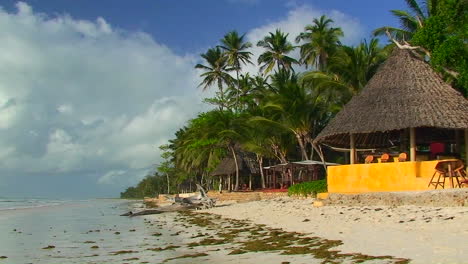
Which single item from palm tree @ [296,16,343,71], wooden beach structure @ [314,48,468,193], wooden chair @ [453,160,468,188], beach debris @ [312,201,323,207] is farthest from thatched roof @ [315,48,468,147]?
palm tree @ [296,16,343,71]

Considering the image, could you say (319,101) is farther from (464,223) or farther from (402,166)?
(464,223)

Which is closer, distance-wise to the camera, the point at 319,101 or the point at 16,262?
the point at 16,262

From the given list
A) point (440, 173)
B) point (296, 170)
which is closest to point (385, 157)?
point (440, 173)

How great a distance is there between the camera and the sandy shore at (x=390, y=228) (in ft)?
21.9

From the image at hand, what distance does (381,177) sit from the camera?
13305mm

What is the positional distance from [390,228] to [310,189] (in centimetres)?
916

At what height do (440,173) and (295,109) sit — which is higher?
(295,109)

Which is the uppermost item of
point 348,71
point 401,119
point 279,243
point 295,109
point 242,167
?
point 348,71

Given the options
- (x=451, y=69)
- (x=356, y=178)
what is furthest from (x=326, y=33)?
(x=356, y=178)

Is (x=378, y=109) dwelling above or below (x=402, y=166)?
above

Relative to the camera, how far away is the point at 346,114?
14.7 m

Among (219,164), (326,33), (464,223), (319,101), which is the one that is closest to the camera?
(464,223)

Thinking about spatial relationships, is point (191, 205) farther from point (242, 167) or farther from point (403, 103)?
point (403, 103)

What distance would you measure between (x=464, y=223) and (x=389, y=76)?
6.97 metres
